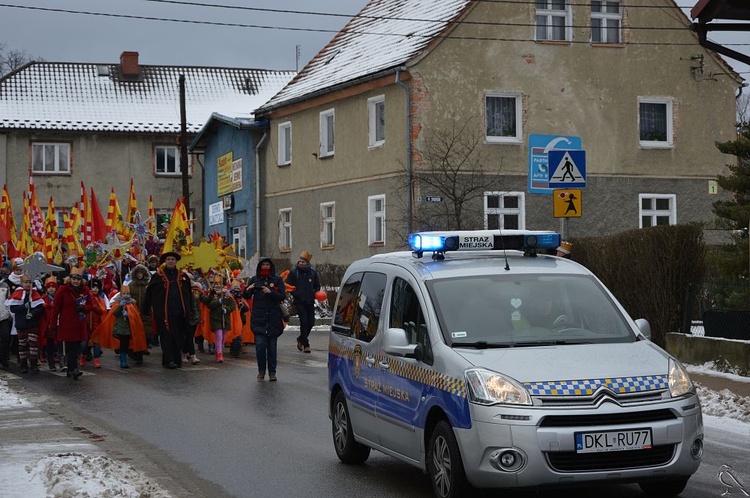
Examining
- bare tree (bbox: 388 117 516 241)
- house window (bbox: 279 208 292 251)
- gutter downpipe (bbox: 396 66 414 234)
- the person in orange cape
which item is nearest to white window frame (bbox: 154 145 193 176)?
house window (bbox: 279 208 292 251)

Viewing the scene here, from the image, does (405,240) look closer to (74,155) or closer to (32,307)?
(32,307)

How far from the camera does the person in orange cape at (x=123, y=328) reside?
2123cm

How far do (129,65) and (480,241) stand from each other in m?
54.4

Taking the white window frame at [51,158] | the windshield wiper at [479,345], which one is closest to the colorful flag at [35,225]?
the white window frame at [51,158]

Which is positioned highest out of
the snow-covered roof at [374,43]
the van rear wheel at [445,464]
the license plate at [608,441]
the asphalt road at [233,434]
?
the snow-covered roof at [374,43]

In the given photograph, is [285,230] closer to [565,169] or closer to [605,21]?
[605,21]

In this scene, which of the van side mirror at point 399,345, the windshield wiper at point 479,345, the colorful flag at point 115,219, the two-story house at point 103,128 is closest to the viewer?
the windshield wiper at point 479,345

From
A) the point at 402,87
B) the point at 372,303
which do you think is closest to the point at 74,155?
the point at 402,87

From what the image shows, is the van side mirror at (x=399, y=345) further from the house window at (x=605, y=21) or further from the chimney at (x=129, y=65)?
the chimney at (x=129, y=65)

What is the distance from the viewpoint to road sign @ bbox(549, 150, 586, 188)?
16891mm

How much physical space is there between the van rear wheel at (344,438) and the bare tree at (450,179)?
22.1 meters

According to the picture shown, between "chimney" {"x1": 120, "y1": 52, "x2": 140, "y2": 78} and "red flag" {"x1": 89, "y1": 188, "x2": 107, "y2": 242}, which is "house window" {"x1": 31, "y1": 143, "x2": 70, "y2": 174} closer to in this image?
"chimney" {"x1": 120, "y1": 52, "x2": 140, "y2": 78}

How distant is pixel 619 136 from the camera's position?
35656mm

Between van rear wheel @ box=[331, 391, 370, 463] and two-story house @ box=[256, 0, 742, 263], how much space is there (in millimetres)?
22032
